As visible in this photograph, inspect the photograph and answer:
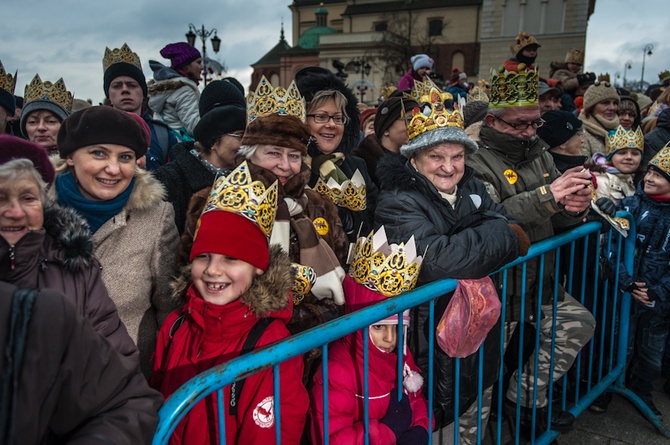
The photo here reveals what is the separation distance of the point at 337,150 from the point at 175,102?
2258 mm

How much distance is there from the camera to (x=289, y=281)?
2229mm

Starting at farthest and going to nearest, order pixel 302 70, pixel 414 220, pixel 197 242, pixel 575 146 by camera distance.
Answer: pixel 575 146, pixel 302 70, pixel 414 220, pixel 197 242

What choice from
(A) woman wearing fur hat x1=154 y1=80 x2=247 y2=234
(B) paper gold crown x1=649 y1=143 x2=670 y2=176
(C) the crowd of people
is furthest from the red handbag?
(B) paper gold crown x1=649 y1=143 x2=670 y2=176

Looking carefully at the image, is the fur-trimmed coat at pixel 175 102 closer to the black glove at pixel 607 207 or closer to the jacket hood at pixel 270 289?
the jacket hood at pixel 270 289

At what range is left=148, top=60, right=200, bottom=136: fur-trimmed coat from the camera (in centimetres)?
519

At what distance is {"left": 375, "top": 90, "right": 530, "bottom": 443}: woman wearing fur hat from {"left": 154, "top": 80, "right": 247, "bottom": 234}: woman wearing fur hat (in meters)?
0.97

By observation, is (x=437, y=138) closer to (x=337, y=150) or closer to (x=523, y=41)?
(x=337, y=150)

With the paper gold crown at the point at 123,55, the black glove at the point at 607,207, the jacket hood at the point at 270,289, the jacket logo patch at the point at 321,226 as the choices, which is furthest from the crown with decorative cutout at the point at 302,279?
the paper gold crown at the point at 123,55

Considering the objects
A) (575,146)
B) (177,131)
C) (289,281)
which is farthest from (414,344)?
(177,131)

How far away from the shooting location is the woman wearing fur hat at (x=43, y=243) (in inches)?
65.2

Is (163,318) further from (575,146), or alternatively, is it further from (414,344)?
(575,146)

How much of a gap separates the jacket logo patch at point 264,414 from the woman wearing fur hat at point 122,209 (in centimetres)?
79

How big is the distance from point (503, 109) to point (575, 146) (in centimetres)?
122

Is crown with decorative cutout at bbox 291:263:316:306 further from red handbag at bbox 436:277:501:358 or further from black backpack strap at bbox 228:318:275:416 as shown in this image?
red handbag at bbox 436:277:501:358
